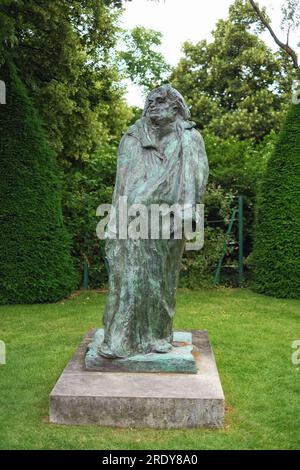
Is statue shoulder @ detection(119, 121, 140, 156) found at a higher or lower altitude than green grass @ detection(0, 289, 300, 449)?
higher

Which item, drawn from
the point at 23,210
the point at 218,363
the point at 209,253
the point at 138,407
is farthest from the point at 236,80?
the point at 138,407

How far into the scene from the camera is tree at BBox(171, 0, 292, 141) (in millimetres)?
24094

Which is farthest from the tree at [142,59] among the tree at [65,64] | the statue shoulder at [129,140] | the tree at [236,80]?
the statue shoulder at [129,140]

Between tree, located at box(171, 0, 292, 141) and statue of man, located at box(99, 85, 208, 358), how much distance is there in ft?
61.5

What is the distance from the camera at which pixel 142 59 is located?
32.5 m

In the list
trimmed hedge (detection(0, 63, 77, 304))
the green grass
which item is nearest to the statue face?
the green grass

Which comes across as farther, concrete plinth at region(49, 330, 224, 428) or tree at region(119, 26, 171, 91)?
tree at region(119, 26, 171, 91)

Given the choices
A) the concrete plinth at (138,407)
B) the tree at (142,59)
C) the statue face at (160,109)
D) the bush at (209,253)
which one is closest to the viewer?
the concrete plinth at (138,407)

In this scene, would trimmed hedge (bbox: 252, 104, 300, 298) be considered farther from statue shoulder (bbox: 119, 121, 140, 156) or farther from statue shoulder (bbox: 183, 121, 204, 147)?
statue shoulder (bbox: 119, 121, 140, 156)

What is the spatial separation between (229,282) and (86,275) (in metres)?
2.82

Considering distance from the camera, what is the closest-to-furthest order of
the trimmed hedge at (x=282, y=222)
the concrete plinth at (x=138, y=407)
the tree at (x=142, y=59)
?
the concrete plinth at (x=138, y=407), the trimmed hedge at (x=282, y=222), the tree at (x=142, y=59)

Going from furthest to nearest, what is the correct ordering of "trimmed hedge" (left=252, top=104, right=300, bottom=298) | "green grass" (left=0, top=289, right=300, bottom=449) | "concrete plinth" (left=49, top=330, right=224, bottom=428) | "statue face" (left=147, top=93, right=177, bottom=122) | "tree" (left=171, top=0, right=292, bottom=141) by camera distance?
"tree" (left=171, top=0, right=292, bottom=141), "trimmed hedge" (left=252, top=104, right=300, bottom=298), "statue face" (left=147, top=93, right=177, bottom=122), "concrete plinth" (left=49, top=330, right=224, bottom=428), "green grass" (left=0, top=289, right=300, bottom=449)

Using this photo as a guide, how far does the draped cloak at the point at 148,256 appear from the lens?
515cm

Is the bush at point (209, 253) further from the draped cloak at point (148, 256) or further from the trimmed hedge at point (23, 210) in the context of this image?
the draped cloak at point (148, 256)
